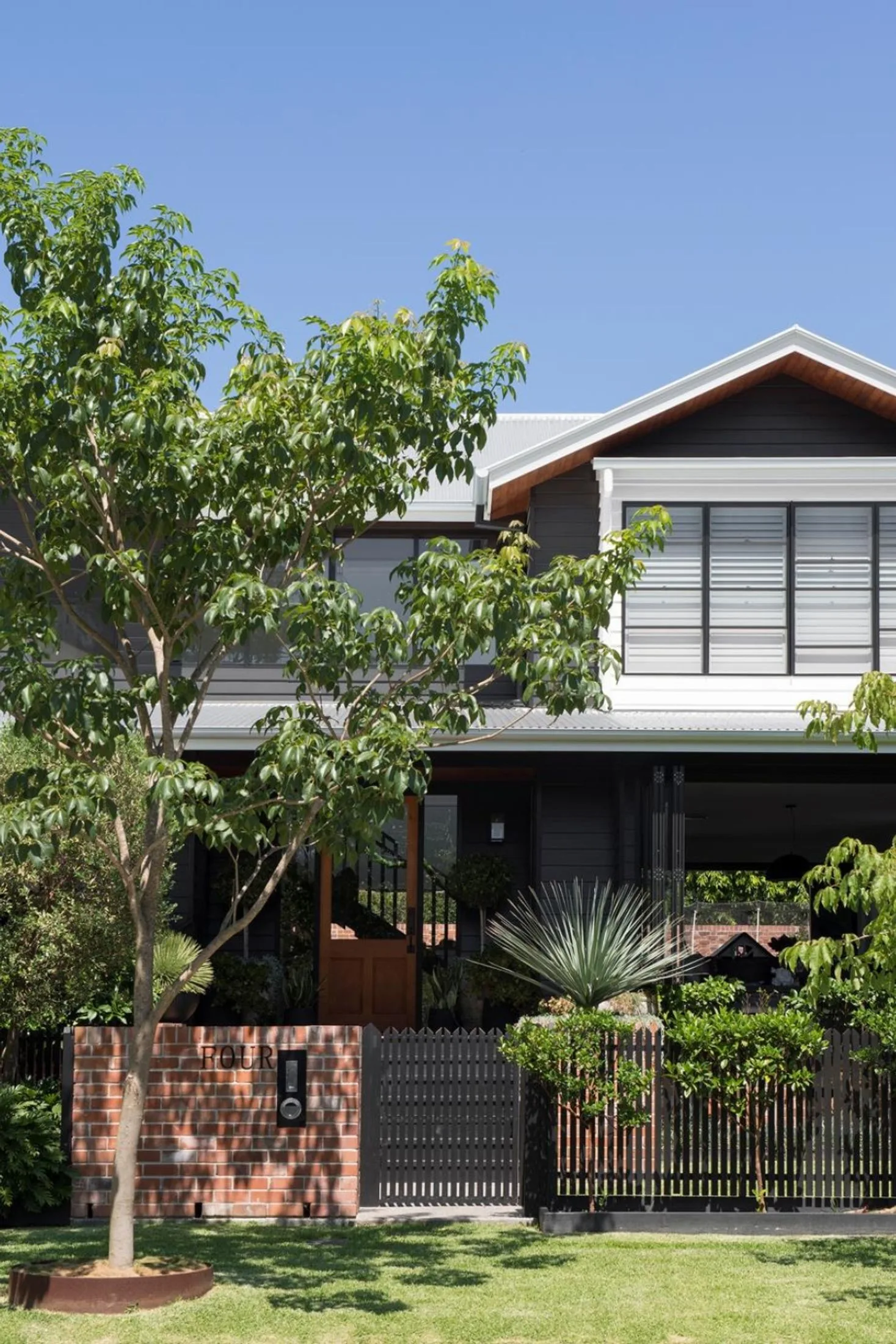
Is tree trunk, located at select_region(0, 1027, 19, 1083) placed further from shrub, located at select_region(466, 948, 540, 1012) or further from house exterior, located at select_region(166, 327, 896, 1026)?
shrub, located at select_region(466, 948, 540, 1012)

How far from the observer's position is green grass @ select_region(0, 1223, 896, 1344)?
27.6ft

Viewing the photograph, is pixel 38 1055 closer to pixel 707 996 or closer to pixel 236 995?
pixel 236 995

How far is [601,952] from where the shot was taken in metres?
13.8

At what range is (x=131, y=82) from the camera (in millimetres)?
10570

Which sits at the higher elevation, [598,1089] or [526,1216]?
[598,1089]

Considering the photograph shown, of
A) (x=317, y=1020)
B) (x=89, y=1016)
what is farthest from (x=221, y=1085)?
(x=317, y=1020)

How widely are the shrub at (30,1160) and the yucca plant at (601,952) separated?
13.1ft

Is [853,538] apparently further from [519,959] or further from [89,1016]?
[89,1016]

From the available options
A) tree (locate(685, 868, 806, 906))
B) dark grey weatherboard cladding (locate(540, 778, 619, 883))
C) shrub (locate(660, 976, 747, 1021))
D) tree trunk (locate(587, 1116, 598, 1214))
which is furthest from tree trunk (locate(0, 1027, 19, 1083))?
tree (locate(685, 868, 806, 906))

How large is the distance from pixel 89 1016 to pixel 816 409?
10.2m

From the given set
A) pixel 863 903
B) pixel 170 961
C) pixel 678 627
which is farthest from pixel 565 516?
pixel 863 903

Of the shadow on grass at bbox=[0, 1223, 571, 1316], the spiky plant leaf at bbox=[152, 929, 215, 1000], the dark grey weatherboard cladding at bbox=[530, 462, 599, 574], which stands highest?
the dark grey weatherboard cladding at bbox=[530, 462, 599, 574]

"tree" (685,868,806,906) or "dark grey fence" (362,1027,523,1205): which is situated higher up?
"tree" (685,868,806,906)

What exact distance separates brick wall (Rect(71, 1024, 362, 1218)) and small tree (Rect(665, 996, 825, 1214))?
2.48 meters
